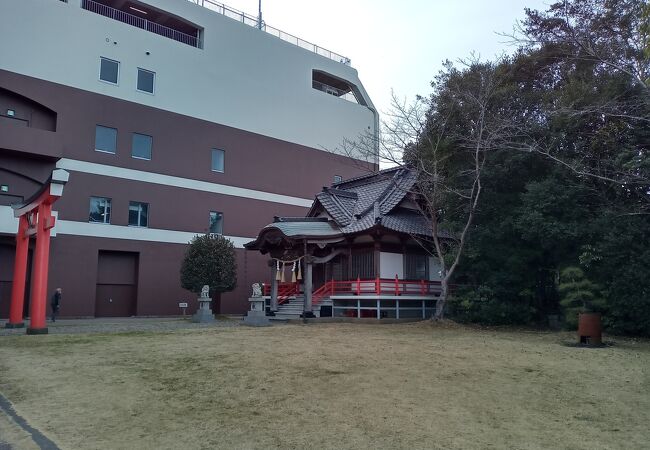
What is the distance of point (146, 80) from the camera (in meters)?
28.2

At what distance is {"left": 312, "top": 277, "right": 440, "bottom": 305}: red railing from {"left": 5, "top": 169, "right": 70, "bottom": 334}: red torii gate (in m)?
10.4

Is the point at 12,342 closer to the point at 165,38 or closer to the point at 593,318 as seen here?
the point at 593,318

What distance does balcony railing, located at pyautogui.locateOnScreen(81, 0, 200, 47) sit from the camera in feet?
91.0

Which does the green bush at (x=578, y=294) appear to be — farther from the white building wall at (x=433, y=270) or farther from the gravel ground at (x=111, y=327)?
the gravel ground at (x=111, y=327)

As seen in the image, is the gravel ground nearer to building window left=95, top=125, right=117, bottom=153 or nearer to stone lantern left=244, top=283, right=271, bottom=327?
stone lantern left=244, top=283, right=271, bottom=327

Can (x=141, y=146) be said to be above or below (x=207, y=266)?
above

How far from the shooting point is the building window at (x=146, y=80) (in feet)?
91.5

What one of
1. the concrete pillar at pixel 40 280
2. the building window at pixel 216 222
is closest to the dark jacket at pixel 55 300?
the concrete pillar at pixel 40 280

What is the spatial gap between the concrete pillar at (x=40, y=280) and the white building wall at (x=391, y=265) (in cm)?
1221

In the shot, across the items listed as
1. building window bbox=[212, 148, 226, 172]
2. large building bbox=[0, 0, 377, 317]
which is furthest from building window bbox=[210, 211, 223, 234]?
building window bbox=[212, 148, 226, 172]

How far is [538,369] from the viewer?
32.5 ft

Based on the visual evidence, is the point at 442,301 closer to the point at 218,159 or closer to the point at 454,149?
the point at 454,149

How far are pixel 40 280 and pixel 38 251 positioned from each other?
2.91 ft

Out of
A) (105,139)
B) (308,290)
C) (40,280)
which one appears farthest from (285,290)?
(105,139)
